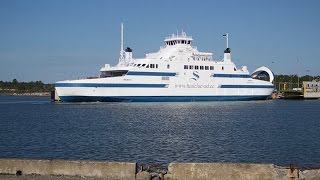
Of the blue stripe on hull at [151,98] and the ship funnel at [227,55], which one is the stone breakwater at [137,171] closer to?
the blue stripe on hull at [151,98]

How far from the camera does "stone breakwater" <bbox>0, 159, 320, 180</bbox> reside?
9.12 meters

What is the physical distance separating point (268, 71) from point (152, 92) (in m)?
24.8

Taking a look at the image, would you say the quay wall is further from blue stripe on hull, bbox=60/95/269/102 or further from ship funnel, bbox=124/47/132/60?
ship funnel, bbox=124/47/132/60

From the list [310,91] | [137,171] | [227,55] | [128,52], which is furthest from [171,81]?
[137,171]

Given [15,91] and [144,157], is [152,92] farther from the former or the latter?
[15,91]

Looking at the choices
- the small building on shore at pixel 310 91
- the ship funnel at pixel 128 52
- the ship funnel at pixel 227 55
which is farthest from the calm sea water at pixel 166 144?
the small building on shore at pixel 310 91

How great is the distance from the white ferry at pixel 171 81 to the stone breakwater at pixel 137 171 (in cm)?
4221

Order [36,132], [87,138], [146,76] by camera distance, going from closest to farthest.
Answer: [87,138]
[36,132]
[146,76]

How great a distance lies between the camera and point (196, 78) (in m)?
60.1

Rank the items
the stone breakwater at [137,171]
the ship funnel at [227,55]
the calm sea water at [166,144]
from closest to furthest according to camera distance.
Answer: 1. the stone breakwater at [137,171]
2. the calm sea water at [166,144]
3. the ship funnel at [227,55]

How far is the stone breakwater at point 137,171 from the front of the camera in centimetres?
912

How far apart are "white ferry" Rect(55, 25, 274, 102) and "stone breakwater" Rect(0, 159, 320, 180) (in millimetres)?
42210

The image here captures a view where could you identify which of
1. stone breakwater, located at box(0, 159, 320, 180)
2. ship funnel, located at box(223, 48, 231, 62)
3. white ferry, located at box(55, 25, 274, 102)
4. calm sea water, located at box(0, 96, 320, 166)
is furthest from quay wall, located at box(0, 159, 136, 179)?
ship funnel, located at box(223, 48, 231, 62)

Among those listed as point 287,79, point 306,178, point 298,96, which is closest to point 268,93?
point 298,96
